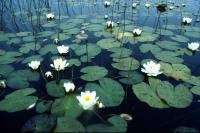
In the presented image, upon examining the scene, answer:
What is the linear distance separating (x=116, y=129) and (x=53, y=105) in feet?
2.24

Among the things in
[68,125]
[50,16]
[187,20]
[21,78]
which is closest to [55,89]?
[21,78]

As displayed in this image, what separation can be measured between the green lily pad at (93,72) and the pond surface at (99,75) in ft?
0.04

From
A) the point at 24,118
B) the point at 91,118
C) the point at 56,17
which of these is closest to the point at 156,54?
the point at 91,118

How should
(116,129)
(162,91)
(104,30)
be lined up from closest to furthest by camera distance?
(116,129) < (162,91) < (104,30)

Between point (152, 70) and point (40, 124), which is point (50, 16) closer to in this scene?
point (152, 70)

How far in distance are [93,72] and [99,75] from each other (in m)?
0.10

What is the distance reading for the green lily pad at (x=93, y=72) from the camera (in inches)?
113

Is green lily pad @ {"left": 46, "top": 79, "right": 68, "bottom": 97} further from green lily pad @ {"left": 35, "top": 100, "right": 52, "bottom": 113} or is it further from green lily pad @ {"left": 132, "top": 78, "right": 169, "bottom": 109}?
green lily pad @ {"left": 132, "top": 78, "right": 169, "bottom": 109}

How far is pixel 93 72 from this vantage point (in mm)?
2979

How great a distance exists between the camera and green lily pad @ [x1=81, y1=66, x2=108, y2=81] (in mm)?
2875

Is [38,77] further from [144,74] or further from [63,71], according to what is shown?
[144,74]

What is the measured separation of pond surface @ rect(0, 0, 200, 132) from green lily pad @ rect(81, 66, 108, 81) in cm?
1

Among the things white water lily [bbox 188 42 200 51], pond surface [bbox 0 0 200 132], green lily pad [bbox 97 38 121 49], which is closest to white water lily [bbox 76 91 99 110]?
pond surface [bbox 0 0 200 132]

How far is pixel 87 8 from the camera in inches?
231
